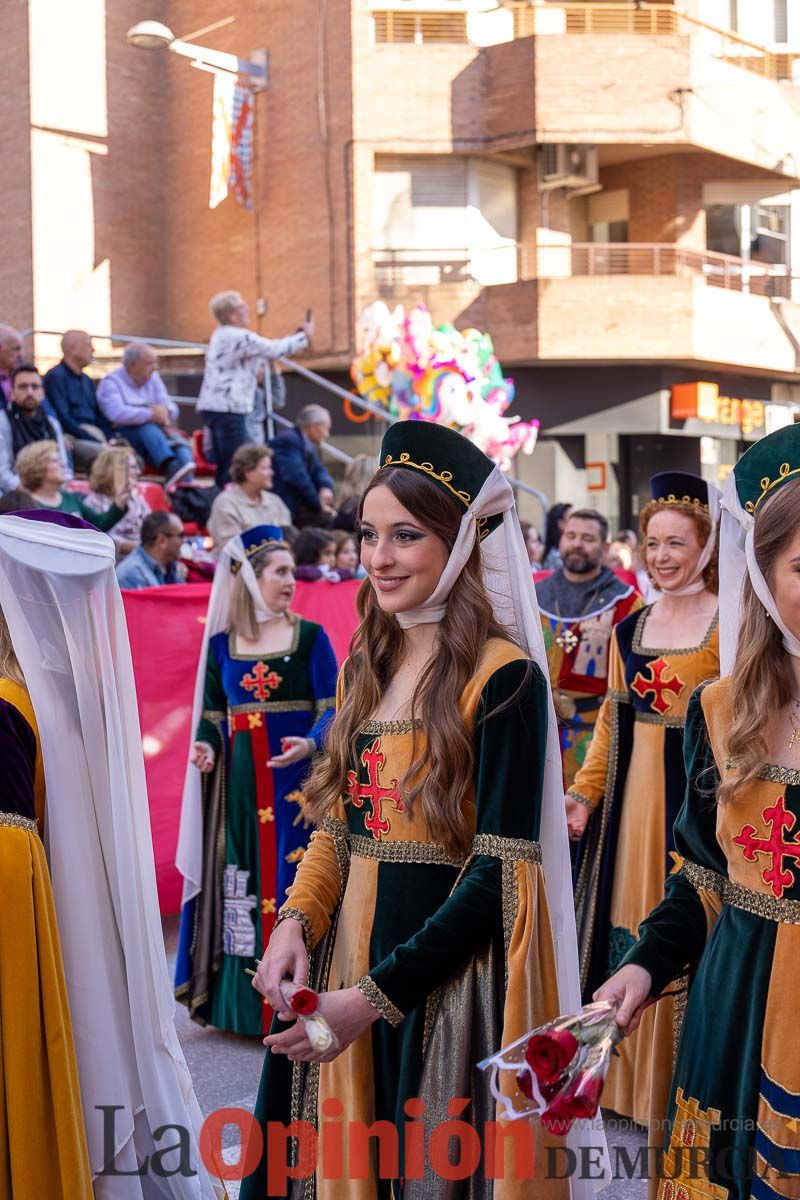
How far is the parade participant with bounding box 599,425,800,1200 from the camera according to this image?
2.42 m

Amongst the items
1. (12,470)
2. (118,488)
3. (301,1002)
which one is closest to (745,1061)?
(301,1002)

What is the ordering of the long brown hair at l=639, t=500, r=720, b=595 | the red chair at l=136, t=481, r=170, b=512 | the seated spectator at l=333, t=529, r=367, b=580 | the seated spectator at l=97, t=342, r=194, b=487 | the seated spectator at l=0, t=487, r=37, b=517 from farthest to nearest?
1. the seated spectator at l=97, t=342, r=194, b=487
2. the red chair at l=136, t=481, r=170, b=512
3. the seated spectator at l=333, t=529, r=367, b=580
4. the long brown hair at l=639, t=500, r=720, b=595
5. the seated spectator at l=0, t=487, r=37, b=517

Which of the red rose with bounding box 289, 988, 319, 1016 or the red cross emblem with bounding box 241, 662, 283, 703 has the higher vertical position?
the red cross emblem with bounding box 241, 662, 283, 703

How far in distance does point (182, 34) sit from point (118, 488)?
17881 millimetres

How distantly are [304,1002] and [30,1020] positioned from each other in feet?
3.20

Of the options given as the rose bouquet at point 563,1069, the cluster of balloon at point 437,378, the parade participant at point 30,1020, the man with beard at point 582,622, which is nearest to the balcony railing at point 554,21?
the cluster of balloon at point 437,378

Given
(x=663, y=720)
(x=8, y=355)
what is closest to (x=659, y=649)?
(x=663, y=720)

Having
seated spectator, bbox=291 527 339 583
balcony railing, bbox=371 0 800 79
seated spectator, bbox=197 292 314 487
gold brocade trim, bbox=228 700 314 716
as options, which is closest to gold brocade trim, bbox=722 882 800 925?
gold brocade trim, bbox=228 700 314 716

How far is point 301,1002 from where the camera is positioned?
8.39ft

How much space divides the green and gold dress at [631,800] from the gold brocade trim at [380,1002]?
2.56 metres

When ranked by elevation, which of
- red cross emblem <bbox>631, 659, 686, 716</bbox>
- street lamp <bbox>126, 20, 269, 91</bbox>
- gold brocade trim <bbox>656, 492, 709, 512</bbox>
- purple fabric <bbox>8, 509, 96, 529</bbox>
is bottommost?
red cross emblem <bbox>631, 659, 686, 716</bbox>

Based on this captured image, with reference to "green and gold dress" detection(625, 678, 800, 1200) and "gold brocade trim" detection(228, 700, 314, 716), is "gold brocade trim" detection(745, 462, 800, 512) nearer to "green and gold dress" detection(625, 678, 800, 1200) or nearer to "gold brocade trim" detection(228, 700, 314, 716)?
"green and gold dress" detection(625, 678, 800, 1200)

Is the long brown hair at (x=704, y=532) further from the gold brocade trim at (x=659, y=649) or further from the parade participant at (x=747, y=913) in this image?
the parade participant at (x=747, y=913)

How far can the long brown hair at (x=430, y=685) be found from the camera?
2.84 m
